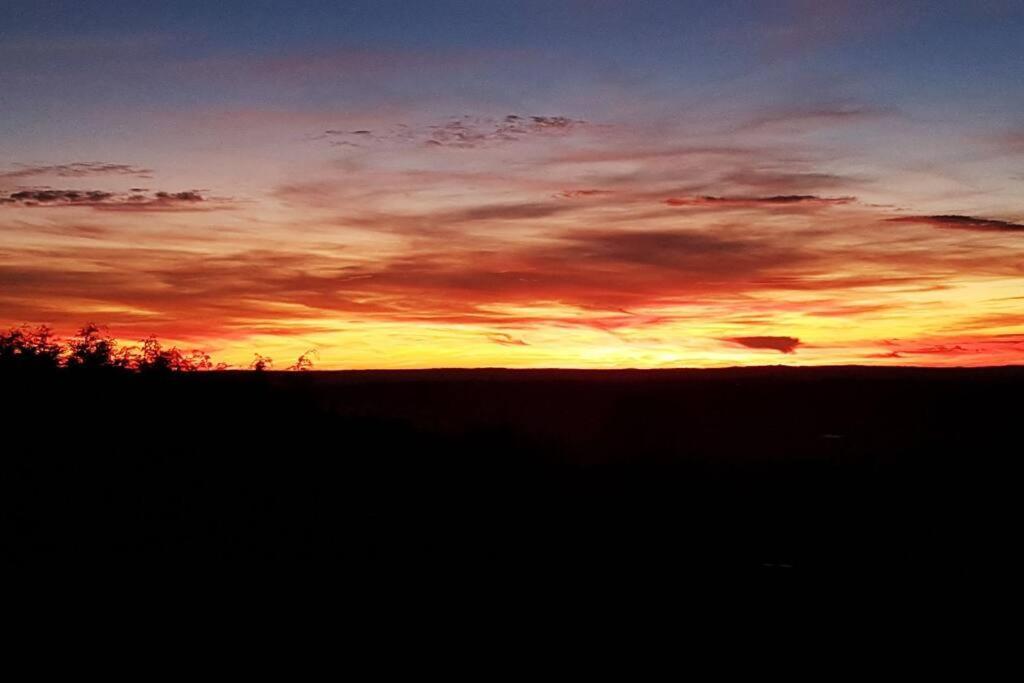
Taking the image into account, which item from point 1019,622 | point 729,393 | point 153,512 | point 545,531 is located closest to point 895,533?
point 545,531

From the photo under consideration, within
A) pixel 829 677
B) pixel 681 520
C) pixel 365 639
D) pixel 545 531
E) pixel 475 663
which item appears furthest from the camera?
pixel 681 520

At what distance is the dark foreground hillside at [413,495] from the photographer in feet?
57.0

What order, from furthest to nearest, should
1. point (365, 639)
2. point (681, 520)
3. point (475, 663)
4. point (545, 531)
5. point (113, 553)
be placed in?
point (681, 520)
point (545, 531)
point (113, 553)
point (365, 639)
point (475, 663)

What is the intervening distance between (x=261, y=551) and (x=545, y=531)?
5308 millimetres

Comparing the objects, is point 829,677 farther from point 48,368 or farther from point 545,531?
point 48,368

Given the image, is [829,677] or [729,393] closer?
[829,677]

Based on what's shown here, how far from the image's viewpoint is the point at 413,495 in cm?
2248

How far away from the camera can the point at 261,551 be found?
16969 millimetres

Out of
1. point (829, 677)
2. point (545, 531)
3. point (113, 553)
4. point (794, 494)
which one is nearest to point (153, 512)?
point (113, 553)

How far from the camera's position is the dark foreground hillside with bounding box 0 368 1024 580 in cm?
1738

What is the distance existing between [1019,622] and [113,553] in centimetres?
1116

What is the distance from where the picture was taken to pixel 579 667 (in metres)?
11.2

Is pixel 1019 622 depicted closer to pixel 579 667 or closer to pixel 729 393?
pixel 579 667

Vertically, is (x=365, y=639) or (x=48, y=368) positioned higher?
(x=48, y=368)
